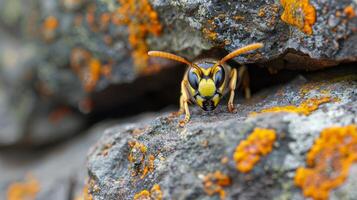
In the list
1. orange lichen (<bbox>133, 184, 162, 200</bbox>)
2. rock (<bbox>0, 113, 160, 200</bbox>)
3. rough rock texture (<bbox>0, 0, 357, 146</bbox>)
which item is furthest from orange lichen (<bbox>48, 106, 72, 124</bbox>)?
orange lichen (<bbox>133, 184, 162, 200</bbox>)

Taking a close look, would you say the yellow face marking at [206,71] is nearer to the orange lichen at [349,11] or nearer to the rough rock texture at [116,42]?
the rough rock texture at [116,42]

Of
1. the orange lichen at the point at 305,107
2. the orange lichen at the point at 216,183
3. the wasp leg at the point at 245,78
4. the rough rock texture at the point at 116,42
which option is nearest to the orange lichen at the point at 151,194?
the orange lichen at the point at 216,183

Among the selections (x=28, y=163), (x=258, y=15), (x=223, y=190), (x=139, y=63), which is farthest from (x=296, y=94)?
(x=28, y=163)

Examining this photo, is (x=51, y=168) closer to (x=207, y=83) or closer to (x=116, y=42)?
(x=116, y=42)

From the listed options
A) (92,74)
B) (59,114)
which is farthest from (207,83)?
(59,114)

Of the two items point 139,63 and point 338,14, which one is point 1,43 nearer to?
point 139,63
